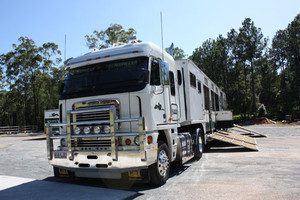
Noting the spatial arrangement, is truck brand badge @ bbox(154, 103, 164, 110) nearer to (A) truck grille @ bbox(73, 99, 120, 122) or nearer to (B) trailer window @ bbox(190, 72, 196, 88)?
(A) truck grille @ bbox(73, 99, 120, 122)

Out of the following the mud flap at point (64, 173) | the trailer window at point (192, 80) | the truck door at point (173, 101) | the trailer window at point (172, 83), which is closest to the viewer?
the mud flap at point (64, 173)

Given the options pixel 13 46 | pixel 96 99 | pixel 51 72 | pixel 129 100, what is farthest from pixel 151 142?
pixel 13 46

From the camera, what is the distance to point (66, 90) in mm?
6137

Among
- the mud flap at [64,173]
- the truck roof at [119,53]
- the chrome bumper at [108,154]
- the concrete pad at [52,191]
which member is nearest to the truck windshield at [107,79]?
the truck roof at [119,53]

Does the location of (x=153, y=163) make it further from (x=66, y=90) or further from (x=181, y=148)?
(x=66, y=90)

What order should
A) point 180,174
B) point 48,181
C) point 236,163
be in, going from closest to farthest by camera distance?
point 48,181
point 180,174
point 236,163

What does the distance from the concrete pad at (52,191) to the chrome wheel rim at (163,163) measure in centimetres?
88

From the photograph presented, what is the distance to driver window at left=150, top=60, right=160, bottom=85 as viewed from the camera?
5719mm

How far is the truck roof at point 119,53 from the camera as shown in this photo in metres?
5.81

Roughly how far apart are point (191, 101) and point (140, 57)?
11.4 feet

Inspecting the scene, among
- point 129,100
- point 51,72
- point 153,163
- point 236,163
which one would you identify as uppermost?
point 51,72

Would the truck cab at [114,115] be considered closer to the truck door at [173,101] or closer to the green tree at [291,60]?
the truck door at [173,101]

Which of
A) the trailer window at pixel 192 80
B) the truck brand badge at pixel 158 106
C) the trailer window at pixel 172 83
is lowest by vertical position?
the truck brand badge at pixel 158 106

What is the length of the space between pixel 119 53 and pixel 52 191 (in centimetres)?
339
